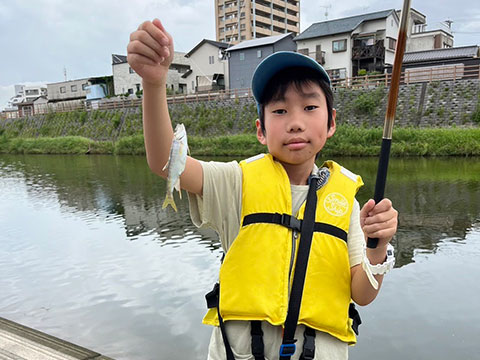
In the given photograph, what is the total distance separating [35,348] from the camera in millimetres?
3479

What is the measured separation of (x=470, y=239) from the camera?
25.8 ft

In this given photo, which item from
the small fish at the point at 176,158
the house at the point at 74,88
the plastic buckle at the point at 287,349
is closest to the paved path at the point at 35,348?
the plastic buckle at the point at 287,349

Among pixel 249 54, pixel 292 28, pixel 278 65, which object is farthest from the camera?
pixel 292 28

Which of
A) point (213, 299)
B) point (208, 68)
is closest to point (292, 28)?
point (208, 68)

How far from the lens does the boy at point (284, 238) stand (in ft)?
5.46

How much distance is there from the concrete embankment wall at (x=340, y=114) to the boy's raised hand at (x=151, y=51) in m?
23.3

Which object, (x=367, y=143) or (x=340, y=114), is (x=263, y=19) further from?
(x=367, y=143)

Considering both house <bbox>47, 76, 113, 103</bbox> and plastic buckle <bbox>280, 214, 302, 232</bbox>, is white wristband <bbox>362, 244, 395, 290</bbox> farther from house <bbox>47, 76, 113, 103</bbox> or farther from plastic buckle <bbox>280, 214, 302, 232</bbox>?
house <bbox>47, 76, 113, 103</bbox>

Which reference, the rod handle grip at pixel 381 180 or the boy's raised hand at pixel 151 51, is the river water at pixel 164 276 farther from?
the boy's raised hand at pixel 151 51

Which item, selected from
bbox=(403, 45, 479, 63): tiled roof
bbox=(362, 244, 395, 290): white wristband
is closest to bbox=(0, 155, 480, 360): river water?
bbox=(362, 244, 395, 290): white wristband

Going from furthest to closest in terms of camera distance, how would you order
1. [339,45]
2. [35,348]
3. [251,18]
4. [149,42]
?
1. [251,18]
2. [339,45]
3. [35,348]
4. [149,42]

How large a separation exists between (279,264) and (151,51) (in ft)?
3.30

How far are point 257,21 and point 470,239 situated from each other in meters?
59.8

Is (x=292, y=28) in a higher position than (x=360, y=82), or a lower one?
higher
